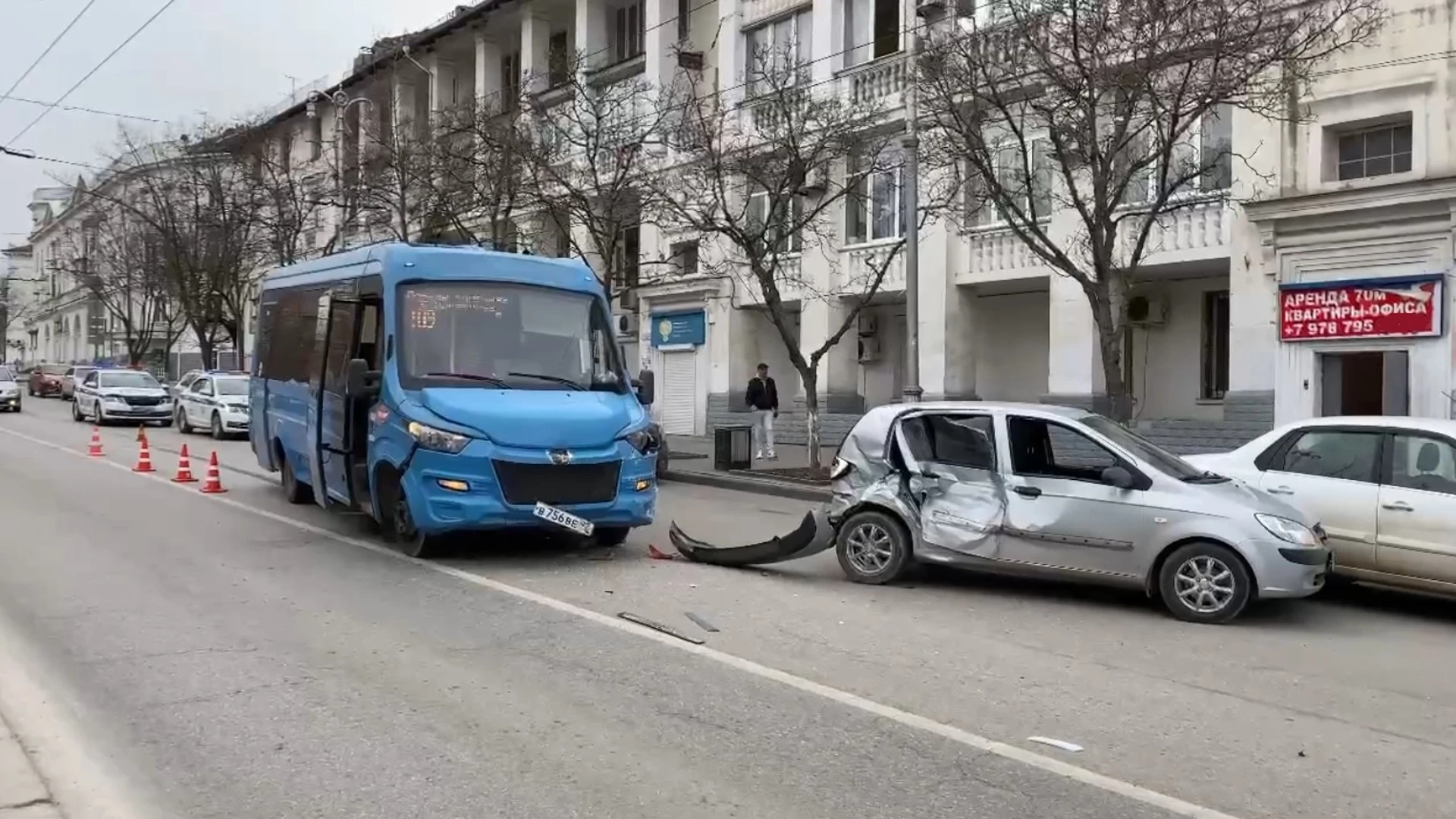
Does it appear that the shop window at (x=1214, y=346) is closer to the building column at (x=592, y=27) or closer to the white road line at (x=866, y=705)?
the white road line at (x=866, y=705)

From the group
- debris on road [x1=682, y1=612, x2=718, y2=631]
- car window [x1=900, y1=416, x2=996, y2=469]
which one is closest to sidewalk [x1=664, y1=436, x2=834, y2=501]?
car window [x1=900, y1=416, x2=996, y2=469]

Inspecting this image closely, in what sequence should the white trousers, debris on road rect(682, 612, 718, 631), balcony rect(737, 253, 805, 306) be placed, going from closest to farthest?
debris on road rect(682, 612, 718, 631) < the white trousers < balcony rect(737, 253, 805, 306)

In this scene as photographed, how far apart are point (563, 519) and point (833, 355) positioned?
55.2ft

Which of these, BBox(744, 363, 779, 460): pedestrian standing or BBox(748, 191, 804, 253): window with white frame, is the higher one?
BBox(748, 191, 804, 253): window with white frame

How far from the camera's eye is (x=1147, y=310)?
2119 cm

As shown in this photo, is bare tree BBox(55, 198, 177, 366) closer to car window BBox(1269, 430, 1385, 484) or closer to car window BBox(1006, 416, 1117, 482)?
car window BBox(1006, 416, 1117, 482)

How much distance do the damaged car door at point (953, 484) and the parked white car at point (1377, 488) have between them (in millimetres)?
2139

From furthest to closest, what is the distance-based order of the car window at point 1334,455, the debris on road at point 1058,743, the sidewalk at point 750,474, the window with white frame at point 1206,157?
the window with white frame at point 1206,157 < the sidewalk at point 750,474 < the car window at point 1334,455 < the debris on road at point 1058,743

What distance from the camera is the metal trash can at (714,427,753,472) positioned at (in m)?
20.3

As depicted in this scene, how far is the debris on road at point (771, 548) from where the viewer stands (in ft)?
32.9

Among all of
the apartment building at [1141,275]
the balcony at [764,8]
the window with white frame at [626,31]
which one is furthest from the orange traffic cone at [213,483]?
the window with white frame at [626,31]

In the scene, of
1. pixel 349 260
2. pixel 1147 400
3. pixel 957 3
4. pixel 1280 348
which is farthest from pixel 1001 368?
pixel 349 260

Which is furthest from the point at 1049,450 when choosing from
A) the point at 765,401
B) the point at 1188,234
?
the point at 765,401

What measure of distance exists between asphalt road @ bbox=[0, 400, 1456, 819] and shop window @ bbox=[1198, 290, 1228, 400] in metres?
11.4
